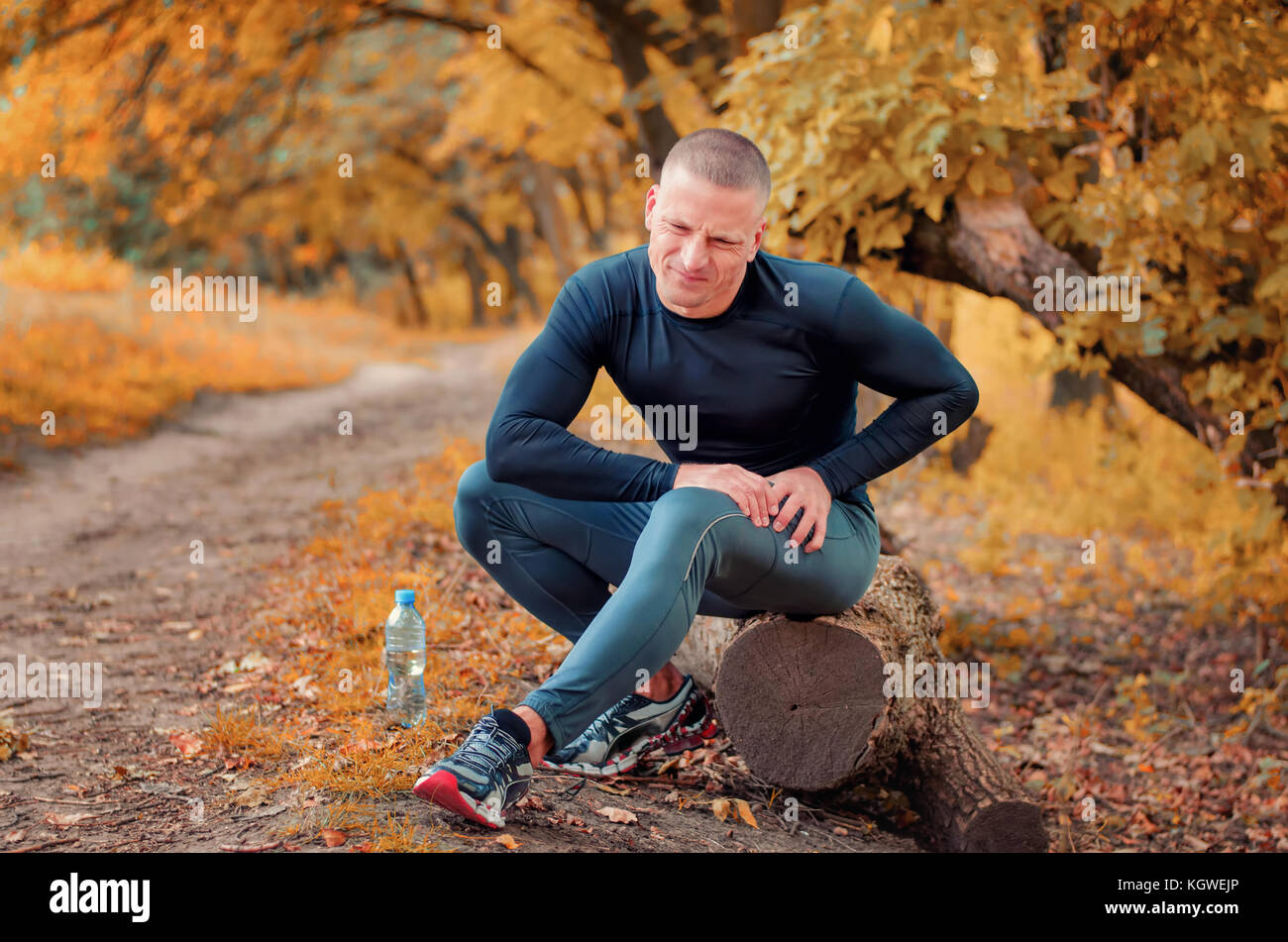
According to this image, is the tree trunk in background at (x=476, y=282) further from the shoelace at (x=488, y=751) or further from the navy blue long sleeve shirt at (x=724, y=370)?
the shoelace at (x=488, y=751)

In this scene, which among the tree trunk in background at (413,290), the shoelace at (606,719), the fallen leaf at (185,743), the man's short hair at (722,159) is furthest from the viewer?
the tree trunk in background at (413,290)

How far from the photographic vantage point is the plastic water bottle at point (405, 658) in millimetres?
3855

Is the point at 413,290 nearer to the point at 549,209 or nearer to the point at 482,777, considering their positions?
the point at 549,209

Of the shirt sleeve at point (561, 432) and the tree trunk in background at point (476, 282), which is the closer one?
the shirt sleeve at point (561, 432)

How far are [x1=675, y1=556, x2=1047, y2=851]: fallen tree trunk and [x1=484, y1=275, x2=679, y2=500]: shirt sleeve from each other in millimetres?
711

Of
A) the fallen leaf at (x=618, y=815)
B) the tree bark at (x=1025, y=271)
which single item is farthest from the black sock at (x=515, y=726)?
the tree bark at (x=1025, y=271)

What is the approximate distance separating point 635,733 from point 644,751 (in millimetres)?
80

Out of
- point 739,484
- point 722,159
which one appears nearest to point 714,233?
point 722,159

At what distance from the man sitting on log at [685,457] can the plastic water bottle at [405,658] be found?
666 mm

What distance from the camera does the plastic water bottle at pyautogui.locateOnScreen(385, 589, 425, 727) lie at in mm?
3855

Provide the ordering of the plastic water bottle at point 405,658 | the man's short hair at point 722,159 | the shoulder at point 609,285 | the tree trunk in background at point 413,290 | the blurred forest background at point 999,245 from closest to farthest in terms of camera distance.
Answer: the man's short hair at point 722,159, the shoulder at point 609,285, the plastic water bottle at point 405,658, the blurred forest background at point 999,245, the tree trunk in background at point 413,290

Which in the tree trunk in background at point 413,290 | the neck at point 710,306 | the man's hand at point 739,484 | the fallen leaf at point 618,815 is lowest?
the fallen leaf at point 618,815

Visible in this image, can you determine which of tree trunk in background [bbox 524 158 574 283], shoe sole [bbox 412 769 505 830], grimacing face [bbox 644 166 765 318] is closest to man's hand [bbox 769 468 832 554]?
grimacing face [bbox 644 166 765 318]
